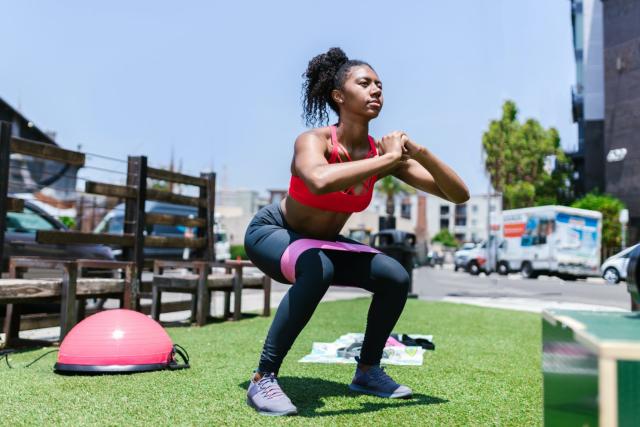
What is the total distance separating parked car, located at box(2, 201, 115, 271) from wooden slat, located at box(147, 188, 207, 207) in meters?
0.96

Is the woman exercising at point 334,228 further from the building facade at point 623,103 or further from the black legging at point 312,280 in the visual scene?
the building facade at point 623,103

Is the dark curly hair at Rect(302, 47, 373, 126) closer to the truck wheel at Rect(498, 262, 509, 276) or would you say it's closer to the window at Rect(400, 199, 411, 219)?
the truck wheel at Rect(498, 262, 509, 276)

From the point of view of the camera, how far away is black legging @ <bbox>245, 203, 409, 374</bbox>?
2871 mm

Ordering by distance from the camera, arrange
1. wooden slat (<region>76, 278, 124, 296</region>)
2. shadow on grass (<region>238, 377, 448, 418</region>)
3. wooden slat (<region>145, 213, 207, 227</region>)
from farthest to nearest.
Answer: wooden slat (<region>145, 213, 207, 227</region>) → wooden slat (<region>76, 278, 124, 296</region>) → shadow on grass (<region>238, 377, 448, 418</region>)

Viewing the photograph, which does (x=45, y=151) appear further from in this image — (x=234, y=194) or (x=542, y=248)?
(x=234, y=194)

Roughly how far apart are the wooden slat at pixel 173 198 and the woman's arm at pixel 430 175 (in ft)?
16.0

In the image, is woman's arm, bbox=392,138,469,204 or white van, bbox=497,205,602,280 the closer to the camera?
woman's arm, bbox=392,138,469,204

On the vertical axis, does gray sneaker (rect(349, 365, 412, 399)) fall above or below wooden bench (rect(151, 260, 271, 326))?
below

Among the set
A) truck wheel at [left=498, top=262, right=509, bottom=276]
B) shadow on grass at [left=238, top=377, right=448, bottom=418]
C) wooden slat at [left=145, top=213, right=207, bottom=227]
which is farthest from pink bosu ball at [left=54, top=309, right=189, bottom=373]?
truck wheel at [left=498, top=262, right=509, bottom=276]

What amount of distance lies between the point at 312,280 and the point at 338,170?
1.81 feet

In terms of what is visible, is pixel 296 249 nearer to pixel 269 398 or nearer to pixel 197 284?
pixel 269 398

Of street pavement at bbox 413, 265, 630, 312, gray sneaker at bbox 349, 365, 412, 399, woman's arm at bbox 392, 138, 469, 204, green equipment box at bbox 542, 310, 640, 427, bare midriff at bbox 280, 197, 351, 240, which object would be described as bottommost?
street pavement at bbox 413, 265, 630, 312

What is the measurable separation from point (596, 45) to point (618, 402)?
4863 cm

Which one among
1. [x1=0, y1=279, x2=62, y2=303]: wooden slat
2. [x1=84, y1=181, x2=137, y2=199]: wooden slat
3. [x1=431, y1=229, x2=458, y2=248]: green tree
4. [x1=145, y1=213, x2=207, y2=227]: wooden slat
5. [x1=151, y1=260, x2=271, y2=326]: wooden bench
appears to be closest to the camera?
[x1=0, y1=279, x2=62, y2=303]: wooden slat
